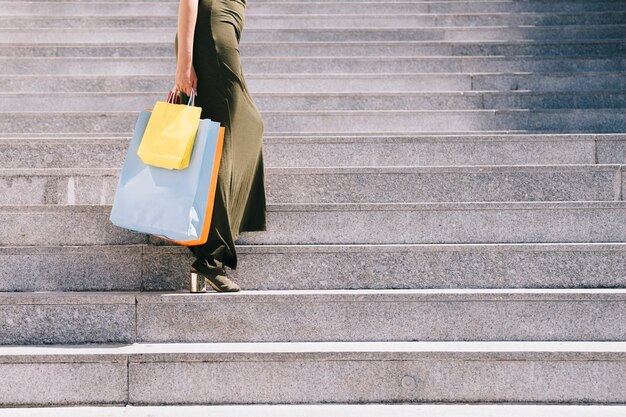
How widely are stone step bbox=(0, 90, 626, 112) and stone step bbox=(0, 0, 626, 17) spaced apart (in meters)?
2.01

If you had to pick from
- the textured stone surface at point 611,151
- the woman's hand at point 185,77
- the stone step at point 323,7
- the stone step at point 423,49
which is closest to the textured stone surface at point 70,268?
the woman's hand at point 185,77

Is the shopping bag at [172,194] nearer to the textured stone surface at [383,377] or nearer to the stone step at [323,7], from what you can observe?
the textured stone surface at [383,377]

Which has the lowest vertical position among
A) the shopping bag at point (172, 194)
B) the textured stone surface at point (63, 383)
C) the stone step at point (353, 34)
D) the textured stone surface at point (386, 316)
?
the textured stone surface at point (63, 383)

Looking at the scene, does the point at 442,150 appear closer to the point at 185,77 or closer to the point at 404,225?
the point at 404,225

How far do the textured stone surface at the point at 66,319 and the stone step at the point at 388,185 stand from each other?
2.74ft

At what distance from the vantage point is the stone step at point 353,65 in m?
6.01

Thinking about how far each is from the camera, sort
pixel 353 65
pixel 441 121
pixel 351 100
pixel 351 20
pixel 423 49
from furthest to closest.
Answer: pixel 351 20
pixel 423 49
pixel 353 65
pixel 351 100
pixel 441 121

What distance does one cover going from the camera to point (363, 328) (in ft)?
11.1

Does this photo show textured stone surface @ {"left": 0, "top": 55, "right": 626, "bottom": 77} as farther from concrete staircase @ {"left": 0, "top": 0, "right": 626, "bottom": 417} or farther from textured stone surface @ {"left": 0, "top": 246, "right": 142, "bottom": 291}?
textured stone surface @ {"left": 0, "top": 246, "right": 142, "bottom": 291}

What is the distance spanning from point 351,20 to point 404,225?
12.2 feet

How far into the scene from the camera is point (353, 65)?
6078mm
